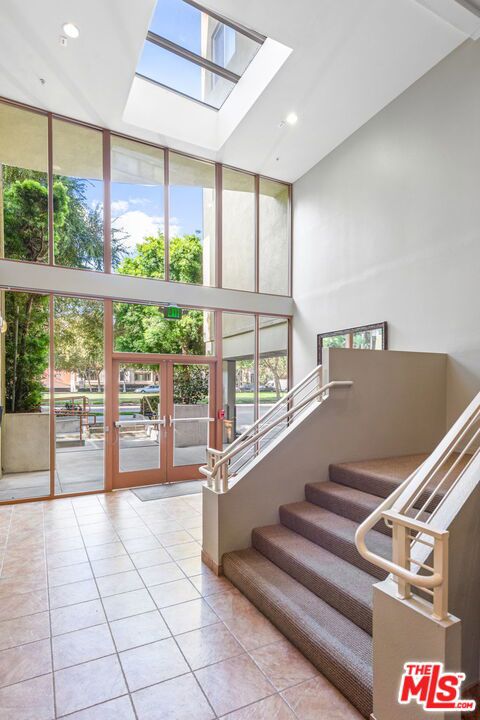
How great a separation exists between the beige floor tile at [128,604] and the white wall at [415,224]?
4.04 m

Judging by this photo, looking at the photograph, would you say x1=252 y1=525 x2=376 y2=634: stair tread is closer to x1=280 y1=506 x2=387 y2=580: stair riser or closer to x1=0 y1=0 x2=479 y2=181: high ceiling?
x1=280 y1=506 x2=387 y2=580: stair riser

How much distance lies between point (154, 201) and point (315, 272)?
3.13 metres

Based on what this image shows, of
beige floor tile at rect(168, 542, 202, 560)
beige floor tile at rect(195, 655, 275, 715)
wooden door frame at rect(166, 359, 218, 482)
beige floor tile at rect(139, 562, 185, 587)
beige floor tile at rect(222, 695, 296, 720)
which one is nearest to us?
beige floor tile at rect(222, 695, 296, 720)

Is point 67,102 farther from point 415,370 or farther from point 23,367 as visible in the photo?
point 415,370

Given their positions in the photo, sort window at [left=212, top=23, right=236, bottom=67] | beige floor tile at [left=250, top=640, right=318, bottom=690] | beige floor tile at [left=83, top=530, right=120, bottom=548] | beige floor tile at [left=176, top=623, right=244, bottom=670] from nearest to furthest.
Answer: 1. beige floor tile at [left=250, top=640, right=318, bottom=690]
2. beige floor tile at [left=176, top=623, right=244, bottom=670]
3. beige floor tile at [left=83, top=530, right=120, bottom=548]
4. window at [left=212, top=23, right=236, bottom=67]

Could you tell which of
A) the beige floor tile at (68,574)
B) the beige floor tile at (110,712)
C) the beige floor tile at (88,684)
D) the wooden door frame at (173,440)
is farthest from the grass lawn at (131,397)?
the beige floor tile at (110,712)

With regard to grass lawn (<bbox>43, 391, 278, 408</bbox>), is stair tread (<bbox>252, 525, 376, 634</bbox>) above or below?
below

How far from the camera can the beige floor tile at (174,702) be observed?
2.15 metres

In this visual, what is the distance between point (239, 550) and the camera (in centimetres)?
372

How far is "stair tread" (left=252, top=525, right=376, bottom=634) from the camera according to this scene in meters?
2.60

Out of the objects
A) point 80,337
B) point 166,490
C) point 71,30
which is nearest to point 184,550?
point 166,490

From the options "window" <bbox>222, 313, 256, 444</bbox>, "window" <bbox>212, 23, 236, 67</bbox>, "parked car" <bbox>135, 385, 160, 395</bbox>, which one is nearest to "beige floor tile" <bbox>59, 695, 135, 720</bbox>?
"parked car" <bbox>135, 385, 160, 395</bbox>

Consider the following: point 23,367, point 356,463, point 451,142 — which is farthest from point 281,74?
point 23,367

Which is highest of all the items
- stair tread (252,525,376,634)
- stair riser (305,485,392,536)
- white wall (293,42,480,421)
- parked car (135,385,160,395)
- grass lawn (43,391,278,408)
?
white wall (293,42,480,421)
